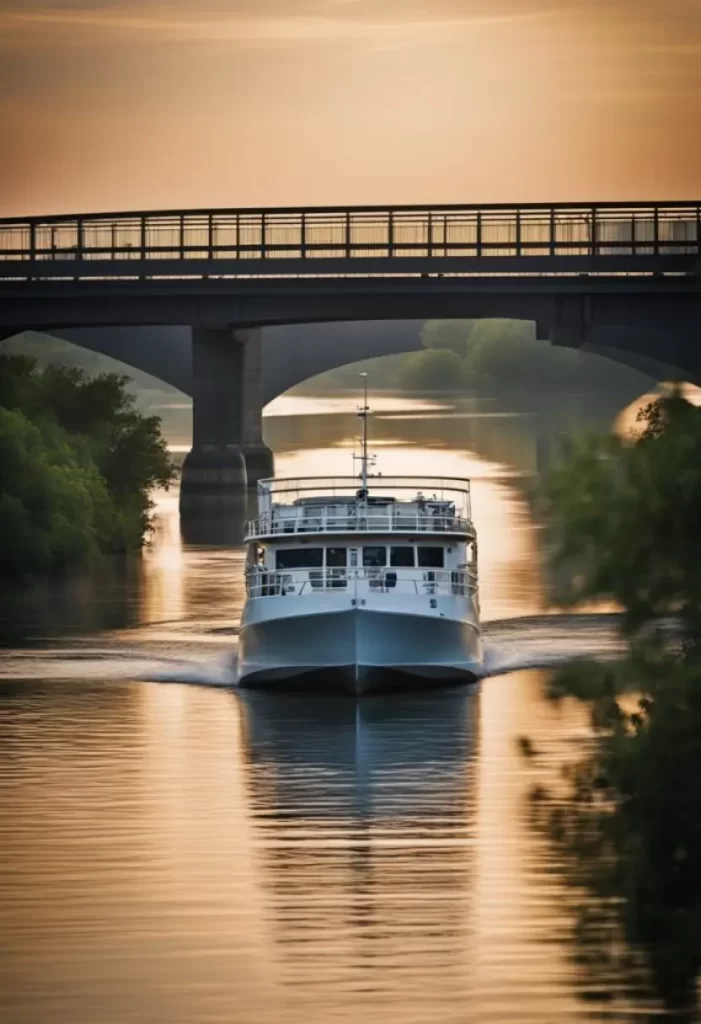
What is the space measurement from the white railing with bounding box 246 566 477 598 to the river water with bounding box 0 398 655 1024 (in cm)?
216

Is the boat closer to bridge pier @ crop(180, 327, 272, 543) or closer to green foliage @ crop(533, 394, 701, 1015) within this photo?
green foliage @ crop(533, 394, 701, 1015)

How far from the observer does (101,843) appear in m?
41.7

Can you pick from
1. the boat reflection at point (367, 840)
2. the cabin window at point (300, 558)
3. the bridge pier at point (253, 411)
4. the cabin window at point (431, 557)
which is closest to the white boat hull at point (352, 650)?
the boat reflection at point (367, 840)

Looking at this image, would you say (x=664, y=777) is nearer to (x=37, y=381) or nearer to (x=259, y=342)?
(x=37, y=381)

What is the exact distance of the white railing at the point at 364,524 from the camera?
59.0 m

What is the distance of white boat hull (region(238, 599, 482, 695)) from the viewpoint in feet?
189

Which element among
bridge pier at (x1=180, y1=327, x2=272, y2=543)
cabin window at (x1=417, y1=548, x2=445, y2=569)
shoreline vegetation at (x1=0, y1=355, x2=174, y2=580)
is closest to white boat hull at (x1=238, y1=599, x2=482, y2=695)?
cabin window at (x1=417, y1=548, x2=445, y2=569)

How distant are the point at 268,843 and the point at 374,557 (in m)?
17.9

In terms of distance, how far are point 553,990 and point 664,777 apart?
8.18 m

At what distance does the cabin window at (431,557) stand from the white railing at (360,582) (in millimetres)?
331

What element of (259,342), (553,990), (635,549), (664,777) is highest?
(259,342)

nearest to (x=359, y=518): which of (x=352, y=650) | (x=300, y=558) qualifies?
(x=300, y=558)

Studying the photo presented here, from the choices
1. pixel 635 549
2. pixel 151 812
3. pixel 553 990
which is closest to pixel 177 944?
pixel 553 990

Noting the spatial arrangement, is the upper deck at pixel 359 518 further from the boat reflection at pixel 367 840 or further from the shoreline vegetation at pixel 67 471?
the shoreline vegetation at pixel 67 471
